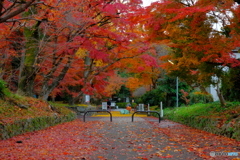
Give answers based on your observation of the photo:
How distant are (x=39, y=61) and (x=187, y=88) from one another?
15658 millimetres

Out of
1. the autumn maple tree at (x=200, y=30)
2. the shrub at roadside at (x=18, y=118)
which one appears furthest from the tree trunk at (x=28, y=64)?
the autumn maple tree at (x=200, y=30)

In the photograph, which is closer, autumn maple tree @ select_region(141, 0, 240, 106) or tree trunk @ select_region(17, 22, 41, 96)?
autumn maple tree @ select_region(141, 0, 240, 106)

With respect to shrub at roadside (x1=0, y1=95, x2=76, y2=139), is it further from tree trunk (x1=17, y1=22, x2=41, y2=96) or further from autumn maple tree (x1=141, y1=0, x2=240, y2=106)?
autumn maple tree (x1=141, y1=0, x2=240, y2=106)

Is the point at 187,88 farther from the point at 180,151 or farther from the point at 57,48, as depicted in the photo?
the point at 180,151

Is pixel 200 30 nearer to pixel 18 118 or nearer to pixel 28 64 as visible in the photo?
pixel 18 118

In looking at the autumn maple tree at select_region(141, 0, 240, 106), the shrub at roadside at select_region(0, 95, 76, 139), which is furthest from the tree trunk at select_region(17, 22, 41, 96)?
the autumn maple tree at select_region(141, 0, 240, 106)

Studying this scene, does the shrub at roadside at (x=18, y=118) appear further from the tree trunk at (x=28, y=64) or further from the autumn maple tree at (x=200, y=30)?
the autumn maple tree at (x=200, y=30)

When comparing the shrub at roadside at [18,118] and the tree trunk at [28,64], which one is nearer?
the shrub at roadside at [18,118]

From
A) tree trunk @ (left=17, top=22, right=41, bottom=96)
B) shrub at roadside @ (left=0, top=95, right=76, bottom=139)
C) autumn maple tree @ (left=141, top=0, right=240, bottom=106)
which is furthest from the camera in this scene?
tree trunk @ (left=17, top=22, right=41, bottom=96)

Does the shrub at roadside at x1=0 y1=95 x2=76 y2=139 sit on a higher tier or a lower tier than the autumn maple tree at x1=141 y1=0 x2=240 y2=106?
lower

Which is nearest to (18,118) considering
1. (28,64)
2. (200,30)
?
(28,64)

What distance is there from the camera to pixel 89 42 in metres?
15.6

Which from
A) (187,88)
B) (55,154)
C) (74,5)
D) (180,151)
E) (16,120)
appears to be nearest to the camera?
(55,154)

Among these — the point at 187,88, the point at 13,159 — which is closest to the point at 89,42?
the point at 13,159
